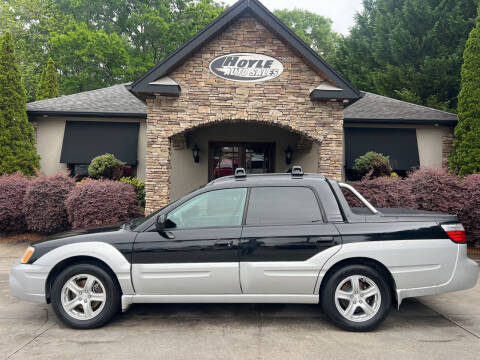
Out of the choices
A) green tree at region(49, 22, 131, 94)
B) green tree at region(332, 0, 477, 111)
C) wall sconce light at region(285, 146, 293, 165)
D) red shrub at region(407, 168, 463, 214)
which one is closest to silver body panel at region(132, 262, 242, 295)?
red shrub at region(407, 168, 463, 214)

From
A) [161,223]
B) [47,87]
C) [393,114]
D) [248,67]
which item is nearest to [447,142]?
[393,114]

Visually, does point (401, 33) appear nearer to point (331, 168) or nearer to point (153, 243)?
point (331, 168)

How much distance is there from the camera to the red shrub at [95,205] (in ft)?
27.1

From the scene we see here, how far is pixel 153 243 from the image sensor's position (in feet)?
13.1

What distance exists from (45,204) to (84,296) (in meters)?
5.70

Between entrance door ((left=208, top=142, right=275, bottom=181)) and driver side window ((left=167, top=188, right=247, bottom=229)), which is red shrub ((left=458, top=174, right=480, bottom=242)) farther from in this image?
driver side window ((left=167, top=188, right=247, bottom=229))

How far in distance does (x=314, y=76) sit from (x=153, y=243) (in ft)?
22.6

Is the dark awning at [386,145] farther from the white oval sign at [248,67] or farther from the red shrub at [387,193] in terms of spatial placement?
the white oval sign at [248,67]

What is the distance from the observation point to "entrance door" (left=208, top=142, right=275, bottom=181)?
1243 centimetres

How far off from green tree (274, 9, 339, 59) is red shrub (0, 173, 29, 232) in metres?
38.3

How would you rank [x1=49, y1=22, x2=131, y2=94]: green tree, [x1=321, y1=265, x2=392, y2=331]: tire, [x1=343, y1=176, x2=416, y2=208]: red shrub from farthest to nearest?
[x1=49, y1=22, x2=131, y2=94]: green tree < [x1=343, y1=176, x2=416, y2=208]: red shrub < [x1=321, y1=265, x2=392, y2=331]: tire

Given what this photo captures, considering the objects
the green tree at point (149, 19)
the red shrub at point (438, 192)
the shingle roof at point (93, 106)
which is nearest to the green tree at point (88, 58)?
the green tree at point (149, 19)

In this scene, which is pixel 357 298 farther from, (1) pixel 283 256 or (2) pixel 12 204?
(2) pixel 12 204

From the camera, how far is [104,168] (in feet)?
32.3
